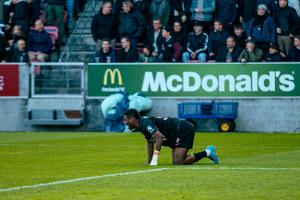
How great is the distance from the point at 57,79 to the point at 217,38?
4.80 metres

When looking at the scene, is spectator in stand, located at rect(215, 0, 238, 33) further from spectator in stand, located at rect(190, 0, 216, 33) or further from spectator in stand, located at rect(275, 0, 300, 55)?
spectator in stand, located at rect(275, 0, 300, 55)

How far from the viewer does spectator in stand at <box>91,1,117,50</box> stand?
3306cm

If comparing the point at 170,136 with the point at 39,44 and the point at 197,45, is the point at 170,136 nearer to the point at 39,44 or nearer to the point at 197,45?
the point at 197,45

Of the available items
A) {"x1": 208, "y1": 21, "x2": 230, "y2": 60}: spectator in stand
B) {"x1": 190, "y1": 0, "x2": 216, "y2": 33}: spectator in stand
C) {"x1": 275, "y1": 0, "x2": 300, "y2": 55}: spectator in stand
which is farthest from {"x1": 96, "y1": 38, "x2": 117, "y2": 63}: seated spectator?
{"x1": 275, "y1": 0, "x2": 300, "y2": 55}: spectator in stand

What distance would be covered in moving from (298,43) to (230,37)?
1.87 m

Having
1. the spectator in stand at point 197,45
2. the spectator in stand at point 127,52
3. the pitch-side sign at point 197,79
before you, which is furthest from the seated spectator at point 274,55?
the spectator in stand at point 127,52

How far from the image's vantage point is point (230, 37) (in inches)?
1228

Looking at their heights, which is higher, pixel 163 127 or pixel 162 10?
pixel 162 10

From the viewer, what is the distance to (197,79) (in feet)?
104

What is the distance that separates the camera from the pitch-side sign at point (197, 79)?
102 feet

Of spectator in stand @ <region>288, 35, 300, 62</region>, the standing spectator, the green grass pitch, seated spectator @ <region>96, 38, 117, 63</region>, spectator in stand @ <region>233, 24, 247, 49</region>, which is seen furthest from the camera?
the standing spectator

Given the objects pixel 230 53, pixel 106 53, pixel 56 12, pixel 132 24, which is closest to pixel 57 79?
pixel 106 53

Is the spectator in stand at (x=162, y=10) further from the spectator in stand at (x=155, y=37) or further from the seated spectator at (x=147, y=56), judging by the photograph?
the seated spectator at (x=147, y=56)

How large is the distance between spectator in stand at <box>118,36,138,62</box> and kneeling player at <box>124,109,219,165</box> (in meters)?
13.7
